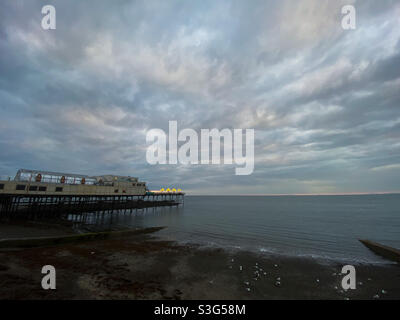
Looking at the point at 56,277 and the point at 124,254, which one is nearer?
the point at 56,277

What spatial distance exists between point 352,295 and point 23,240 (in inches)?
1144

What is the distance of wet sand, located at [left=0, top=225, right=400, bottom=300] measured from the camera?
11.3 meters

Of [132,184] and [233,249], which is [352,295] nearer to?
[233,249]

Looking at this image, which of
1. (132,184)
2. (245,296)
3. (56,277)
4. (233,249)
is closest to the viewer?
(245,296)

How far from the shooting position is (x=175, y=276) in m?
14.4

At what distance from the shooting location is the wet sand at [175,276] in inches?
445

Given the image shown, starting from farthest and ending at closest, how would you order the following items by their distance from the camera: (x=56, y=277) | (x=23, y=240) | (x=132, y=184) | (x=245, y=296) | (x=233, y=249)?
(x=132, y=184) < (x=233, y=249) < (x=23, y=240) < (x=56, y=277) < (x=245, y=296)

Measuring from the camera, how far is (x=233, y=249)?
76.6 feet

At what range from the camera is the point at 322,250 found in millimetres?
24234

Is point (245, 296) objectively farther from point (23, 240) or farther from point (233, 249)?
point (23, 240)

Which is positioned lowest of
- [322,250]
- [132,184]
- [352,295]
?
[322,250]

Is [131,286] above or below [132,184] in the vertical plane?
below

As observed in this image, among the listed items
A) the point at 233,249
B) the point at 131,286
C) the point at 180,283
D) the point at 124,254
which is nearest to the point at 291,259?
the point at 233,249
